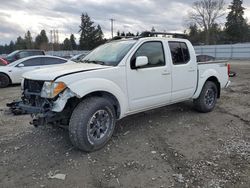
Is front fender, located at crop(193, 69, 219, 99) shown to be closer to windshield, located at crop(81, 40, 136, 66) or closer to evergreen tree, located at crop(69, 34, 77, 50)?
windshield, located at crop(81, 40, 136, 66)

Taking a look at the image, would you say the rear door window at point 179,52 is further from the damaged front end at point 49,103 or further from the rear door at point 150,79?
the damaged front end at point 49,103

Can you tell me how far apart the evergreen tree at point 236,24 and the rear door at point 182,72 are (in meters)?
63.3

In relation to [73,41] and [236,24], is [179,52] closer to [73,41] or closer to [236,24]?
[236,24]

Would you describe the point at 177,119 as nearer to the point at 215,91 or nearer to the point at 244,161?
the point at 215,91

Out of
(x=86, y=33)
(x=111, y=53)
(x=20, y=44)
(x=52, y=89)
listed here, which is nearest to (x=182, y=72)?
(x=111, y=53)

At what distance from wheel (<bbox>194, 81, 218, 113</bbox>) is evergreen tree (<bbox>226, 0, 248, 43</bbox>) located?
6250 centimetres

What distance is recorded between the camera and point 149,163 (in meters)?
3.77

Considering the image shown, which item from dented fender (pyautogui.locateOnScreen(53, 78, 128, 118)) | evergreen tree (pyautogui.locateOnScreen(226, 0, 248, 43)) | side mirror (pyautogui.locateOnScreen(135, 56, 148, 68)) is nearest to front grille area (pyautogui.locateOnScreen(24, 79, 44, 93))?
dented fender (pyautogui.locateOnScreen(53, 78, 128, 118))

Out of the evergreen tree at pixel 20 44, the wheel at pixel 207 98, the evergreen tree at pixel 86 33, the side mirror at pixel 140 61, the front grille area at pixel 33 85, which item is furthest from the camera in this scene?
A: the evergreen tree at pixel 20 44

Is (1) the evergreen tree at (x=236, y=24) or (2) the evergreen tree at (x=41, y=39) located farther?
(2) the evergreen tree at (x=41, y=39)

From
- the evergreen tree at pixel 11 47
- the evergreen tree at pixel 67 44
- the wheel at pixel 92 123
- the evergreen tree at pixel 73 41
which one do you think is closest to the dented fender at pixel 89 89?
the wheel at pixel 92 123

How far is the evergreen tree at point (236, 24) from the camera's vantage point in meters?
62.3

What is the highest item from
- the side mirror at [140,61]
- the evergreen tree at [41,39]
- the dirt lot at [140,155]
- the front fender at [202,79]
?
the evergreen tree at [41,39]

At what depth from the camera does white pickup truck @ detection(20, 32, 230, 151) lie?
12.7 ft
